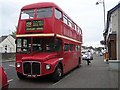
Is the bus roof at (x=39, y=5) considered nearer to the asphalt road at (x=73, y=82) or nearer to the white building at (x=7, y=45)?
the asphalt road at (x=73, y=82)

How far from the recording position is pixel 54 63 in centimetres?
1306

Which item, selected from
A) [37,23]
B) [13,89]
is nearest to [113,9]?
[37,23]

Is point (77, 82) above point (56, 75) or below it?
below

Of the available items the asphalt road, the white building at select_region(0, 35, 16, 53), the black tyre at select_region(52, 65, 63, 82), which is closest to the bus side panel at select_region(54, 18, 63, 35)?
Result: the black tyre at select_region(52, 65, 63, 82)

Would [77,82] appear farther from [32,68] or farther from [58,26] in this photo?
[58,26]

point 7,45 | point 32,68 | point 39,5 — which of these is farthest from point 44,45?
point 7,45

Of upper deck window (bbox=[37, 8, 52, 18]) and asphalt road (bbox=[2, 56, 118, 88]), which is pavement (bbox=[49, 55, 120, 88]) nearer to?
asphalt road (bbox=[2, 56, 118, 88])

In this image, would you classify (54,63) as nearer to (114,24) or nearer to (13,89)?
(13,89)

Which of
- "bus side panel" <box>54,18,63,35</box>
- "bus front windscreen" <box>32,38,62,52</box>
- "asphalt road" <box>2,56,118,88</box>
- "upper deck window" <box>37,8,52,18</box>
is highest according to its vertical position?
"upper deck window" <box>37,8,52,18</box>

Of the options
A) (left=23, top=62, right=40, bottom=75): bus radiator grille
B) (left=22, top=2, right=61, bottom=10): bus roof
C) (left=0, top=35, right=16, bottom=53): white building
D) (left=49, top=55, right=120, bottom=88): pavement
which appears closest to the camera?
(left=49, top=55, right=120, bottom=88): pavement

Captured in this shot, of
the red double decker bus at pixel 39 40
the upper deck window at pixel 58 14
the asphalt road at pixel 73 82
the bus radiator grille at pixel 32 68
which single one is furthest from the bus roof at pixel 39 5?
the asphalt road at pixel 73 82

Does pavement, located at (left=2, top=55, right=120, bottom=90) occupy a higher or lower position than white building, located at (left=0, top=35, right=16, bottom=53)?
lower

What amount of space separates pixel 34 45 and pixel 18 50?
1.05m

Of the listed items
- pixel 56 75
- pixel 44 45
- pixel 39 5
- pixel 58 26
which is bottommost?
pixel 56 75
